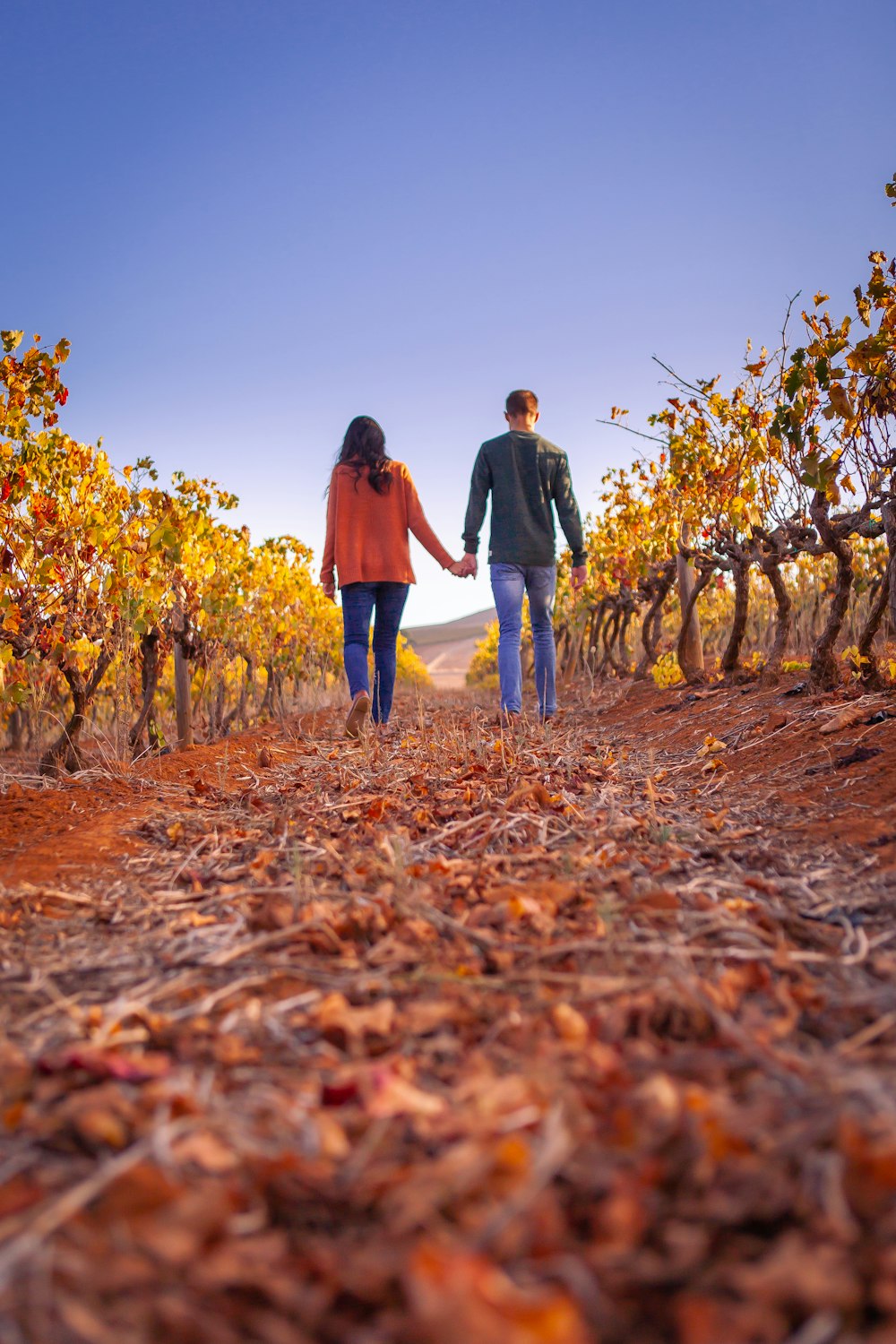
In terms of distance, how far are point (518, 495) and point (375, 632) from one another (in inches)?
51.9

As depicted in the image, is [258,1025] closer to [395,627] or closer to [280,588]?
[395,627]

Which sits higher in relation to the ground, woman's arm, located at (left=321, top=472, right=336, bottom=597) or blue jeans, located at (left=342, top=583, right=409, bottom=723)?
woman's arm, located at (left=321, top=472, right=336, bottom=597)

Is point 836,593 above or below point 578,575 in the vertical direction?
below

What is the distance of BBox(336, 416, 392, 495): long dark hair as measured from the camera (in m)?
5.07

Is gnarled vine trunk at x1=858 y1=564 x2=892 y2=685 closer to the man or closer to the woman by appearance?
the man

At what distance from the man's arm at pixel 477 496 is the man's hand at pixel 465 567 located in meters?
0.16

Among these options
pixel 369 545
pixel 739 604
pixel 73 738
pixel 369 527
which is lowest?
pixel 73 738

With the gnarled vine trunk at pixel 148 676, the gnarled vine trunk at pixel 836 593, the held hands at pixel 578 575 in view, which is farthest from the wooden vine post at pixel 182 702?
the gnarled vine trunk at pixel 836 593

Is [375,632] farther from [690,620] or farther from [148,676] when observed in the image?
[690,620]

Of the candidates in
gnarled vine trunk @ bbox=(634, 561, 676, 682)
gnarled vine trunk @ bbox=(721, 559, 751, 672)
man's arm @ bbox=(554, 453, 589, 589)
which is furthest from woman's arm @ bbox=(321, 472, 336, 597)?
gnarled vine trunk @ bbox=(634, 561, 676, 682)

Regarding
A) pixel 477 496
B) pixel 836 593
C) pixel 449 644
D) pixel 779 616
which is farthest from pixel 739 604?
pixel 449 644

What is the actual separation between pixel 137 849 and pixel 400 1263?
208 centimetres

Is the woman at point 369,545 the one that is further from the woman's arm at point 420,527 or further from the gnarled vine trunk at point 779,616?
the gnarled vine trunk at point 779,616

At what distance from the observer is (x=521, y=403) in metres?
5.42
